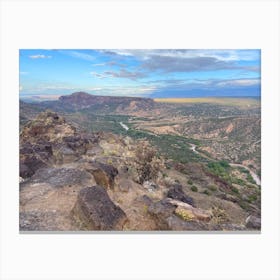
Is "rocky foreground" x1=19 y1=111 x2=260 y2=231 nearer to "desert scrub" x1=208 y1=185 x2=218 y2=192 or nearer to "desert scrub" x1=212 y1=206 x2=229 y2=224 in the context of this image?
"desert scrub" x1=212 y1=206 x2=229 y2=224

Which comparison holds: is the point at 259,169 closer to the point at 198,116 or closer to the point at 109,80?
the point at 198,116

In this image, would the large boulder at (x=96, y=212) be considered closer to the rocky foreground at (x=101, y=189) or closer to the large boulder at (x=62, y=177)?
the rocky foreground at (x=101, y=189)

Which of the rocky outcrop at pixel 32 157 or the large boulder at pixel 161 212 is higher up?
the rocky outcrop at pixel 32 157

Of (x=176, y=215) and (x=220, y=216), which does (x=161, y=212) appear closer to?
(x=176, y=215)

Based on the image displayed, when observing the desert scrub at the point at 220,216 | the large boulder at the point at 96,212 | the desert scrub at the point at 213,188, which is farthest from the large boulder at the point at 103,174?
the desert scrub at the point at 220,216
